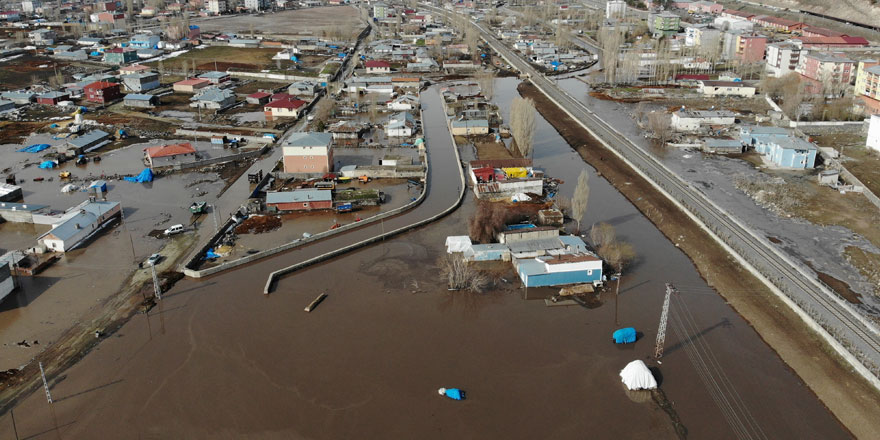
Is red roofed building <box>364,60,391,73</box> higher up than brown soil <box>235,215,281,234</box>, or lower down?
higher up

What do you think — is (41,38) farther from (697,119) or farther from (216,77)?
(697,119)

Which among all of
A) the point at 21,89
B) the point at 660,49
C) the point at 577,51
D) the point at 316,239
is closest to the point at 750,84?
the point at 660,49

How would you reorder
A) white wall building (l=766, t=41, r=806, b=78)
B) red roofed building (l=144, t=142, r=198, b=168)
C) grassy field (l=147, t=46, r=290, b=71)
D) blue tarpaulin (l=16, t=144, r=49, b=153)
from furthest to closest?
grassy field (l=147, t=46, r=290, b=71) < white wall building (l=766, t=41, r=806, b=78) < blue tarpaulin (l=16, t=144, r=49, b=153) < red roofed building (l=144, t=142, r=198, b=168)

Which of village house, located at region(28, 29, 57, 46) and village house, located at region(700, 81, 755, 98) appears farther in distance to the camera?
village house, located at region(28, 29, 57, 46)

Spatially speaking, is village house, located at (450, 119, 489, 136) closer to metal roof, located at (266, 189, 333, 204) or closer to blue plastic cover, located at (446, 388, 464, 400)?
metal roof, located at (266, 189, 333, 204)

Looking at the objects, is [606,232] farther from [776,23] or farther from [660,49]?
[776,23]

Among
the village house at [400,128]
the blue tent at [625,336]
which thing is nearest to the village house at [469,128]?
the village house at [400,128]

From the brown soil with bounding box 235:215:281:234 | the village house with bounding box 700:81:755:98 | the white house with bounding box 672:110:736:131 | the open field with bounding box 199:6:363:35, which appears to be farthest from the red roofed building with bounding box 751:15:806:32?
the brown soil with bounding box 235:215:281:234
